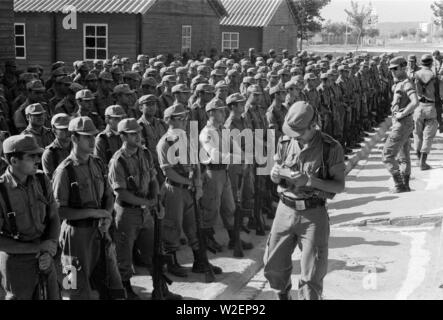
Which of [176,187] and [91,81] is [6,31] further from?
[176,187]

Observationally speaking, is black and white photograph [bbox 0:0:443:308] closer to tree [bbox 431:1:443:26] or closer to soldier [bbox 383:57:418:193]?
soldier [bbox 383:57:418:193]

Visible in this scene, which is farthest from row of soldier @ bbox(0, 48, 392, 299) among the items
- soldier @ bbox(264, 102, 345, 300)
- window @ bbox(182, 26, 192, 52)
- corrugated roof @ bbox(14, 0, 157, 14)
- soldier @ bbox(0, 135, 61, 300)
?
window @ bbox(182, 26, 192, 52)

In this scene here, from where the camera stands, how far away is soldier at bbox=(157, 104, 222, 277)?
793 cm

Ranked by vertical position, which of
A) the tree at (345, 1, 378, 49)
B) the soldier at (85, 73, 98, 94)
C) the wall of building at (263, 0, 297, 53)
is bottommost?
the soldier at (85, 73, 98, 94)

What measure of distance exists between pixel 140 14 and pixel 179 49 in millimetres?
3257

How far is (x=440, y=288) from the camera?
7.58 metres

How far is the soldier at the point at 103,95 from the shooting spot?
1168 centimetres

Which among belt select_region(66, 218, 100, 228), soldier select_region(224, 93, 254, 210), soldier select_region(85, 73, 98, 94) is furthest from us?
soldier select_region(85, 73, 98, 94)

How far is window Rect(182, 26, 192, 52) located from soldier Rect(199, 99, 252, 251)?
19.5 meters

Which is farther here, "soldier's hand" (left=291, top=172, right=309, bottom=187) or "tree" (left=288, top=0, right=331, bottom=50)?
"tree" (left=288, top=0, right=331, bottom=50)
